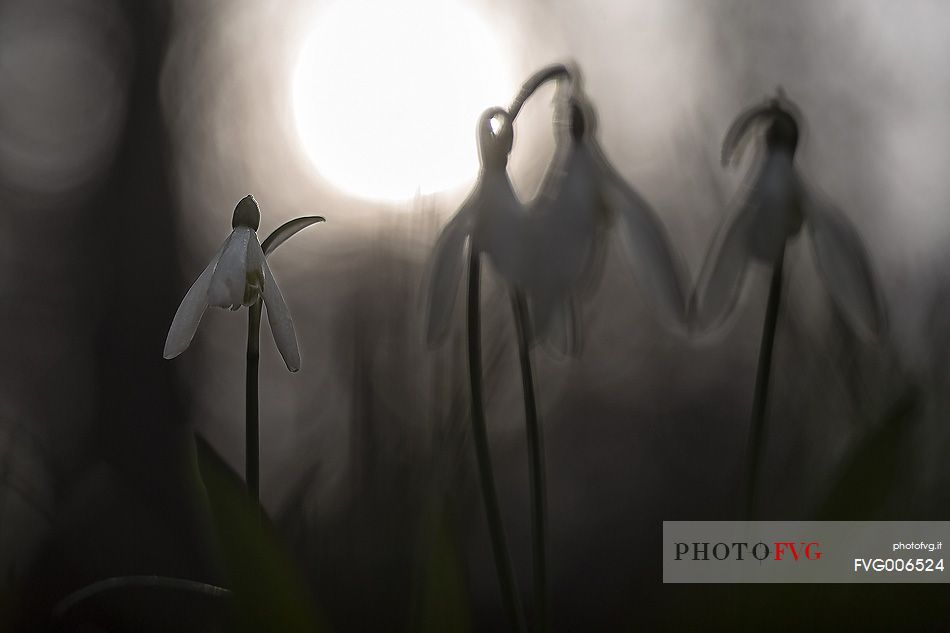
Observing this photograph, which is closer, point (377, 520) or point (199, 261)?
point (377, 520)

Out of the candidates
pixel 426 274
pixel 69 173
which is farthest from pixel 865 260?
pixel 69 173

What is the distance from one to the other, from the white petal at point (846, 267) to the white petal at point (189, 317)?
46 centimetres

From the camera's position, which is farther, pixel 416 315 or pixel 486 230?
pixel 416 315

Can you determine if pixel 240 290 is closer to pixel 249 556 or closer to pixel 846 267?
pixel 249 556

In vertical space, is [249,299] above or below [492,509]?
above

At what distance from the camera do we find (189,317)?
0.54 meters

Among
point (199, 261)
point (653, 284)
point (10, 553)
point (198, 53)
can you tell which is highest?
point (198, 53)

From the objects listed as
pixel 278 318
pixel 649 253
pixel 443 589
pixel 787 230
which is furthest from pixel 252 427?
pixel 787 230

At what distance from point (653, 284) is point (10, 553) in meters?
0.86

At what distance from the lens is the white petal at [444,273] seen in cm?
60

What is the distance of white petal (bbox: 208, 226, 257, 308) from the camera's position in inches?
19.8

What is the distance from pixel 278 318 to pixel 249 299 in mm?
41

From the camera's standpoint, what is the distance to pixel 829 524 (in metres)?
0.53

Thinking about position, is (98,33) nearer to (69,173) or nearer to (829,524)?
(69,173)
